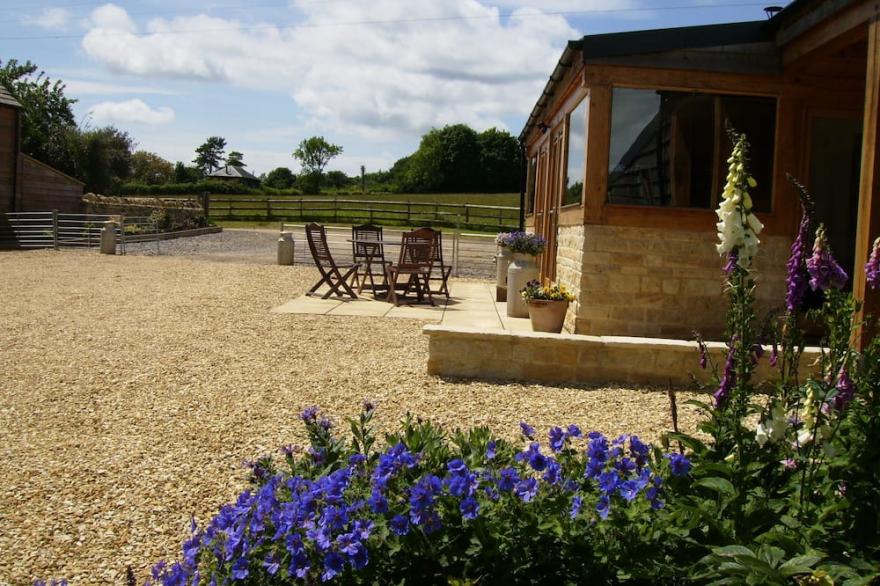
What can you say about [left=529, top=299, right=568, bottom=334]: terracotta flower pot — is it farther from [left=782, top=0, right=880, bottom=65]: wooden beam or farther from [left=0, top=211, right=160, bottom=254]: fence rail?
[left=0, top=211, right=160, bottom=254]: fence rail

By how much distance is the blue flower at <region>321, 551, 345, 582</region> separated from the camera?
1.75 metres

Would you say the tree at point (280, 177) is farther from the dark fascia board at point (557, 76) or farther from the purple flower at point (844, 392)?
the purple flower at point (844, 392)

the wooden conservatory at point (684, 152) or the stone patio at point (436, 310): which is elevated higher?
the wooden conservatory at point (684, 152)

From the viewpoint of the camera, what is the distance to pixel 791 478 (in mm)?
2289

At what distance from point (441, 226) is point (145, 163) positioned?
2849cm

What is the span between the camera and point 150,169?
2036 inches

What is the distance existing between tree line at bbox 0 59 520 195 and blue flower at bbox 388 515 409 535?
28049 millimetres

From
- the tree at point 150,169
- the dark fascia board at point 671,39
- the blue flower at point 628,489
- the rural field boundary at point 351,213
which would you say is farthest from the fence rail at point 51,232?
the tree at point 150,169

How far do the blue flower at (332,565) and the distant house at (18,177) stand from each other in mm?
22325

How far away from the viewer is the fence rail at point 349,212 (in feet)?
106

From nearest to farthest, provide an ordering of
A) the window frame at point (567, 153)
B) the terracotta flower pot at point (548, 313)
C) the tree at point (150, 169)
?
the window frame at point (567, 153) < the terracotta flower pot at point (548, 313) < the tree at point (150, 169)

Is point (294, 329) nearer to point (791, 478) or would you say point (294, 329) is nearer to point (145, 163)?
point (791, 478)

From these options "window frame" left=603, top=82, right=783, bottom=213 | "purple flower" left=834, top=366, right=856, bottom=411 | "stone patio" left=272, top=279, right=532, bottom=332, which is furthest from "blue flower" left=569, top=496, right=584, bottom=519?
"stone patio" left=272, top=279, right=532, bottom=332

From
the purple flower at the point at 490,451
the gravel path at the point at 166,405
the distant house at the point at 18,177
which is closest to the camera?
the purple flower at the point at 490,451
